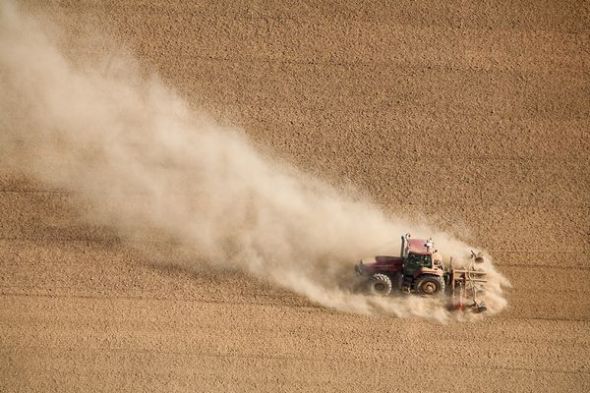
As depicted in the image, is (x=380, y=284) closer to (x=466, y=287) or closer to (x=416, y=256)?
(x=416, y=256)

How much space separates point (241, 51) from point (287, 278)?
7.00 meters

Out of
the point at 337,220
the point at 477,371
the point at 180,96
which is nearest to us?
the point at 477,371

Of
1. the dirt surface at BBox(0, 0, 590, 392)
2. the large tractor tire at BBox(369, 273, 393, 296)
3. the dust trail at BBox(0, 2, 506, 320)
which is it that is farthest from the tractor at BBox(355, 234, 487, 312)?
the dirt surface at BBox(0, 0, 590, 392)

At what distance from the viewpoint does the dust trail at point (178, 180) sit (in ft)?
51.5

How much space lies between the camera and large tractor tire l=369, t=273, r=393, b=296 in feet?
48.6

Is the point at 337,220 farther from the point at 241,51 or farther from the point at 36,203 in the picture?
the point at 36,203

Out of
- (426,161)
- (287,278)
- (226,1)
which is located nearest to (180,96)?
(226,1)

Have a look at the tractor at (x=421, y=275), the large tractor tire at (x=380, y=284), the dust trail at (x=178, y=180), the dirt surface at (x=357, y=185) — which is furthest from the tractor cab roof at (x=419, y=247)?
the dirt surface at (x=357, y=185)

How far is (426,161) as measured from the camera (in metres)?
16.6

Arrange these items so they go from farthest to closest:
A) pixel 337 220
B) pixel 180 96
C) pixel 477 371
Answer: pixel 180 96
pixel 337 220
pixel 477 371

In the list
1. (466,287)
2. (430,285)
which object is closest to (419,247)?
(430,285)

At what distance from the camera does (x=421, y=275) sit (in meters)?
14.6

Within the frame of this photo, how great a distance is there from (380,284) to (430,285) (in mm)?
1274

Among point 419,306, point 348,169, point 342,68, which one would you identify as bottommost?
point 419,306
